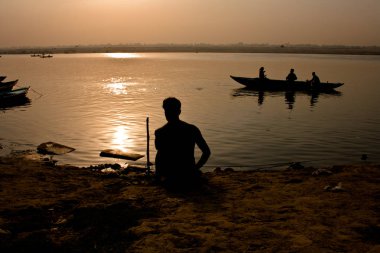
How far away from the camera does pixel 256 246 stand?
4.98m

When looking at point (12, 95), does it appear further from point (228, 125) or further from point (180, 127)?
point (180, 127)

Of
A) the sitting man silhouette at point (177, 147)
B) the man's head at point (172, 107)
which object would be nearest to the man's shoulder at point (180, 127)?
the sitting man silhouette at point (177, 147)

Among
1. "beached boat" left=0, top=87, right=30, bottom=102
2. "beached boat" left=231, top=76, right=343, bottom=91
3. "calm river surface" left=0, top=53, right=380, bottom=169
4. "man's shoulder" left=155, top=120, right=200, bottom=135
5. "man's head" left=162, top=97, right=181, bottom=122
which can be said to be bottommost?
"calm river surface" left=0, top=53, right=380, bottom=169

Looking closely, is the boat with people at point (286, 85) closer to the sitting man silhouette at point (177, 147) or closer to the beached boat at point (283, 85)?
the beached boat at point (283, 85)

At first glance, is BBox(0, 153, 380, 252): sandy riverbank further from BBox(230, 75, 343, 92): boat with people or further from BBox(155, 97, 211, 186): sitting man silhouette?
BBox(230, 75, 343, 92): boat with people

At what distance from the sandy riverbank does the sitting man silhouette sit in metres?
0.37

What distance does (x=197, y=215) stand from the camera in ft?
20.4

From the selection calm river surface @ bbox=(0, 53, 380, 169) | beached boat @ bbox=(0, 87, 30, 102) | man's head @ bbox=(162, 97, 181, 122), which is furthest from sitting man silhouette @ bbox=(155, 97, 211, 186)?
beached boat @ bbox=(0, 87, 30, 102)

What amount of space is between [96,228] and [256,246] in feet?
7.90

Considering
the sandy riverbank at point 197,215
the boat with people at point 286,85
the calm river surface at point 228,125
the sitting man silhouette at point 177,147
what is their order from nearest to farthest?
the sandy riverbank at point 197,215 < the sitting man silhouette at point 177,147 < the calm river surface at point 228,125 < the boat with people at point 286,85

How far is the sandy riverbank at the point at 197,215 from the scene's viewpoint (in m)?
5.06

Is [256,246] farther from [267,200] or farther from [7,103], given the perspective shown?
[7,103]

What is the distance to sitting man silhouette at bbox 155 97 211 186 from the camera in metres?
6.95

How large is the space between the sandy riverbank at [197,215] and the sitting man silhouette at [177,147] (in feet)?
1.21
